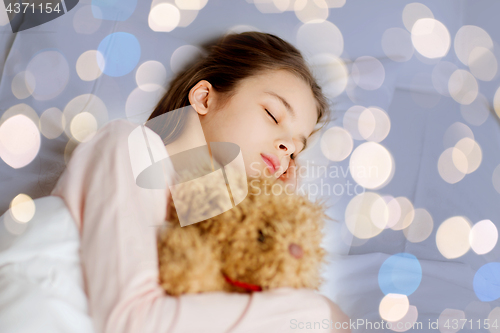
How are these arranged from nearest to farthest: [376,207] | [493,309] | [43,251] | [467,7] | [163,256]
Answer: [163,256] → [43,251] → [493,309] → [376,207] → [467,7]

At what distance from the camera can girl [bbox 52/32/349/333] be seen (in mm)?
477

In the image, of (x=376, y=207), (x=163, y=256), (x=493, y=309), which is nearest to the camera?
(x=163, y=256)

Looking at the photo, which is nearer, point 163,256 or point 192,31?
point 163,256

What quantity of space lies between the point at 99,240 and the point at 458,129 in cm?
132

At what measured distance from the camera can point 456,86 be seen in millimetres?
1335

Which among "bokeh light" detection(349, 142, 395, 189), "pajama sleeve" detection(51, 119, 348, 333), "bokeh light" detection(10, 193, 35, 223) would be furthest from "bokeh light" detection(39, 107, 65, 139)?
Answer: "bokeh light" detection(349, 142, 395, 189)

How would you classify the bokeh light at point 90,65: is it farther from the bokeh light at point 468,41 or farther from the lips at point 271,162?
the bokeh light at point 468,41

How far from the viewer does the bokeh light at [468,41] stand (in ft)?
4.10

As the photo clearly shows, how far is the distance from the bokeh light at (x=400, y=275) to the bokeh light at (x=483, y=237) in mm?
227

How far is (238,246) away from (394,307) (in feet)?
1.76

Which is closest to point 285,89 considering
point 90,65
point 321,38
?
point 321,38

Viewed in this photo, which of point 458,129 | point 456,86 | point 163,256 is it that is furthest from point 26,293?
point 456,86

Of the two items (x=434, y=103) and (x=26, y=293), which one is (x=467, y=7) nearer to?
(x=434, y=103)

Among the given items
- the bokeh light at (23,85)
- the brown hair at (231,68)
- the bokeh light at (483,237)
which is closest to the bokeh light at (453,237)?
the bokeh light at (483,237)
